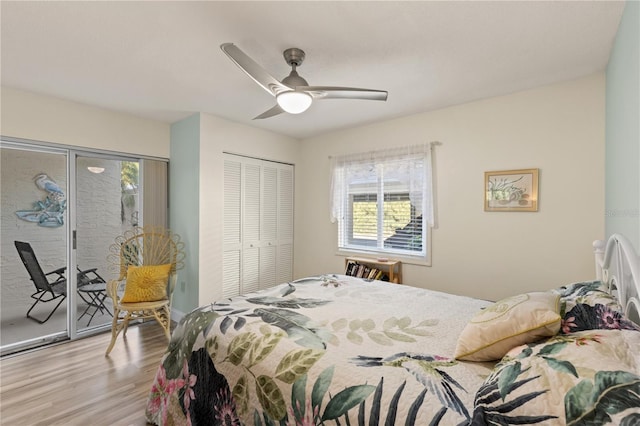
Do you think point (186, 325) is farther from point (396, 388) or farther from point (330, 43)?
point (330, 43)

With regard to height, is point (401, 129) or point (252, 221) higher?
point (401, 129)

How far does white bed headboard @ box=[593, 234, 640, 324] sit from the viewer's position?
1.02 metres

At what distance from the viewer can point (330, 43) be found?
202 centimetres

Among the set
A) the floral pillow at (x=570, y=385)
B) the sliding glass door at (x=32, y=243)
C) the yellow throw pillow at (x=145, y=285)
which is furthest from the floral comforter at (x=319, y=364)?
the sliding glass door at (x=32, y=243)

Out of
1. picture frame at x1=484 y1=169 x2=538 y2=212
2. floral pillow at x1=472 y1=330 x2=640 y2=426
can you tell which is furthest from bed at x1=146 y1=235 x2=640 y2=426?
picture frame at x1=484 y1=169 x2=538 y2=212

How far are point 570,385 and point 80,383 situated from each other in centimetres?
310

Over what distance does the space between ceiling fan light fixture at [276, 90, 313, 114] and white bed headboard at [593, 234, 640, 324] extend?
5.75 feet

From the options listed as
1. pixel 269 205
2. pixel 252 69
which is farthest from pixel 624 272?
pixel 269 205

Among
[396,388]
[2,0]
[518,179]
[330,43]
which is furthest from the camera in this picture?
[518,179]

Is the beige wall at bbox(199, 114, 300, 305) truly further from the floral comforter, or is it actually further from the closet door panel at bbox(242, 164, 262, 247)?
the floral comforter

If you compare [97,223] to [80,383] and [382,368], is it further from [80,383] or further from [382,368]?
[382,368]

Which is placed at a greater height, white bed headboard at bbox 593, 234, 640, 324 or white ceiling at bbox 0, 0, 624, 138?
white ceiling at bbox 0, 0, 624, 138

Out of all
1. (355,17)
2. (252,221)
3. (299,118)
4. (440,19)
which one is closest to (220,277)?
(252,221)

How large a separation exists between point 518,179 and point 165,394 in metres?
3.31
